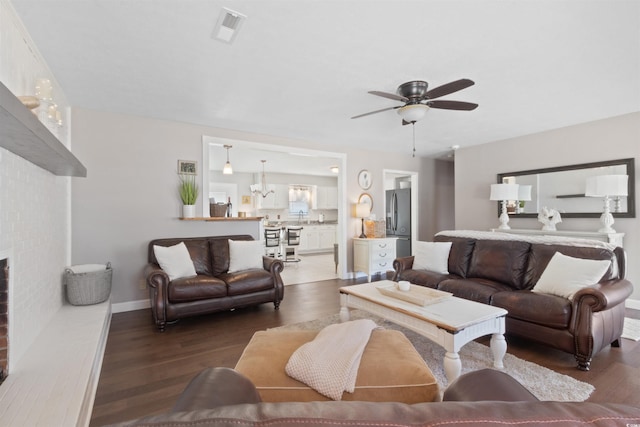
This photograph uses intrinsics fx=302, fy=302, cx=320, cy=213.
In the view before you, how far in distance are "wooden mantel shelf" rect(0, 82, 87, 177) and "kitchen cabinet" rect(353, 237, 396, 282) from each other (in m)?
4.18

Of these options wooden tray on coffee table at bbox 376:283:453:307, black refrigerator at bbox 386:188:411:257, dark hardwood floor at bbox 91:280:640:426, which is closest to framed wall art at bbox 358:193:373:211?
black refrigerator at bbox 386:188:411:257

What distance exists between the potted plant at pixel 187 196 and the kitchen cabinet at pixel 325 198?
600 centimetres

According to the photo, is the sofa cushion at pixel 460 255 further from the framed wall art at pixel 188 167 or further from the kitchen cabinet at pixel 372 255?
the framed wall art at pixel 188 167

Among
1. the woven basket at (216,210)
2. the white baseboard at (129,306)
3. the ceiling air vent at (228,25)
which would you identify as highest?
the ceiling air vent at (228,25)

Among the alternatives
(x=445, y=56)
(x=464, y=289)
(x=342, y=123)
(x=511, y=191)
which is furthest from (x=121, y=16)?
(x=511, y=191)

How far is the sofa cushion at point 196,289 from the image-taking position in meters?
3.15

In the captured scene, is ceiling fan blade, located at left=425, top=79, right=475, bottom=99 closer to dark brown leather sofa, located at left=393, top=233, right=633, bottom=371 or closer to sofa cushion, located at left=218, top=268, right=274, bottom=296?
dark brown leather sofa, located at left=393, top=233, right=633, bottom=371

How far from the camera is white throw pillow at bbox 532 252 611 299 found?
8.19ft

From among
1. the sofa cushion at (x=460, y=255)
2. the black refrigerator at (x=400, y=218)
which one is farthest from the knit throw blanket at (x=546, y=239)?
the black refrigerator at (x=400, y=218)

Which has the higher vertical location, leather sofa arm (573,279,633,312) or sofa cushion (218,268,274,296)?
leather sofa arm (573,279,633,312)

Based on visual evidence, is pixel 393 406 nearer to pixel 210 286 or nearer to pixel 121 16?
pixel 121 16

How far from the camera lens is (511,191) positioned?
15.5ft

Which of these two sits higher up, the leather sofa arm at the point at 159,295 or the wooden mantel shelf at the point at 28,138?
the wooden mantel shelf at the point at 28,138

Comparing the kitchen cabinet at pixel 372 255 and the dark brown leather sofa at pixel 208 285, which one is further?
Result: the kitchen cabinet at pixel 372 255
